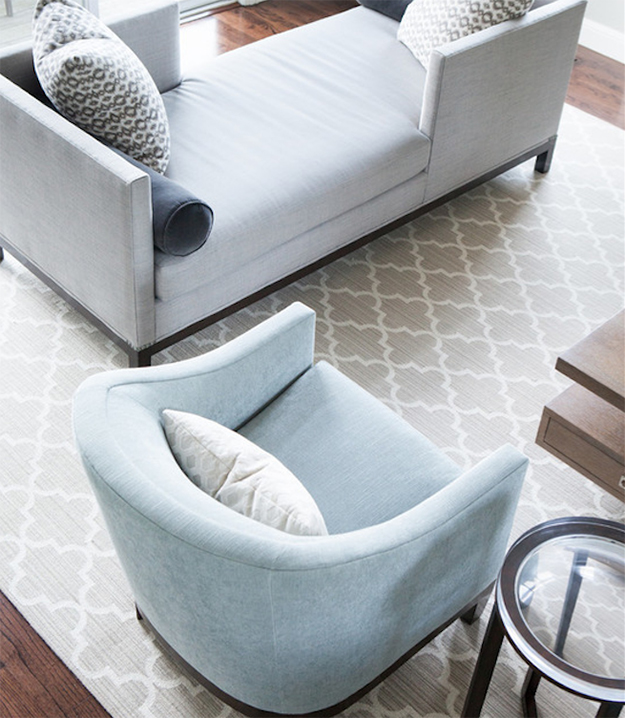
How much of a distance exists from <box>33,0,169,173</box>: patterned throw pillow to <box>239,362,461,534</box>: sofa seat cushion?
891 mm

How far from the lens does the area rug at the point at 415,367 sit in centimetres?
207

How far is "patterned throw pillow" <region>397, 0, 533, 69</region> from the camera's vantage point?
10.3 ft

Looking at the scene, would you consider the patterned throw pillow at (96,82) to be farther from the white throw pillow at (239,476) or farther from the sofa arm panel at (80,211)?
the white throw pillow at (239,476)

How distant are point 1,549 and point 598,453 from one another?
1.40 metres

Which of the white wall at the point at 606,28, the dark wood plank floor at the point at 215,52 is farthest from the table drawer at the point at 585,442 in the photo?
the white wall at the point at 606,28

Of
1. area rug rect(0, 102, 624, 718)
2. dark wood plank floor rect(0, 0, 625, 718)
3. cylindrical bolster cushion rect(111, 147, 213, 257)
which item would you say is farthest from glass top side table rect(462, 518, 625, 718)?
cylindrical bolster cushion rect(111, 147, 213, 257)

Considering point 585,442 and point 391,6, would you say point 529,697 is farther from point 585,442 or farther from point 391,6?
point 391,6

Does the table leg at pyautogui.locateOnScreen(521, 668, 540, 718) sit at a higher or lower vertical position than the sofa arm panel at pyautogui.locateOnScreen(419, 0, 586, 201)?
lower

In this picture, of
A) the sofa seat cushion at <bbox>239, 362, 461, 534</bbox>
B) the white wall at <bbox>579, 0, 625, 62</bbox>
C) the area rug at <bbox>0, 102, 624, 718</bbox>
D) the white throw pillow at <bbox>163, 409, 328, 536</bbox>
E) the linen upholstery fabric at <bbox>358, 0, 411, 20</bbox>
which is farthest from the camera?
the white wall at <bbox>579, 0, 625, 62</bbox>

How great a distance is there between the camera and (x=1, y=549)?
2.27 metres

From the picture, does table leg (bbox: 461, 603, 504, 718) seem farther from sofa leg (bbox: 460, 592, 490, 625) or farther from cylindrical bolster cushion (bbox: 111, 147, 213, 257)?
cylindrical bolster cushion (bbox: 111, 147, 213, 257)

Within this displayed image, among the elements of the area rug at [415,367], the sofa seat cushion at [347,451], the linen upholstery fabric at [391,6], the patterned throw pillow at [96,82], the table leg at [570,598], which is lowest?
the area rug at [415,367]

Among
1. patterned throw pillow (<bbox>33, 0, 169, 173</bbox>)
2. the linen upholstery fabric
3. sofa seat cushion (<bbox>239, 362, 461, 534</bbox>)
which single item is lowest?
sofa seat cushion (<bbox>239, 362, 461, 534</bbox>)

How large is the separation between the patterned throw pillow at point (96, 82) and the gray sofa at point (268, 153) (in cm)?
9
